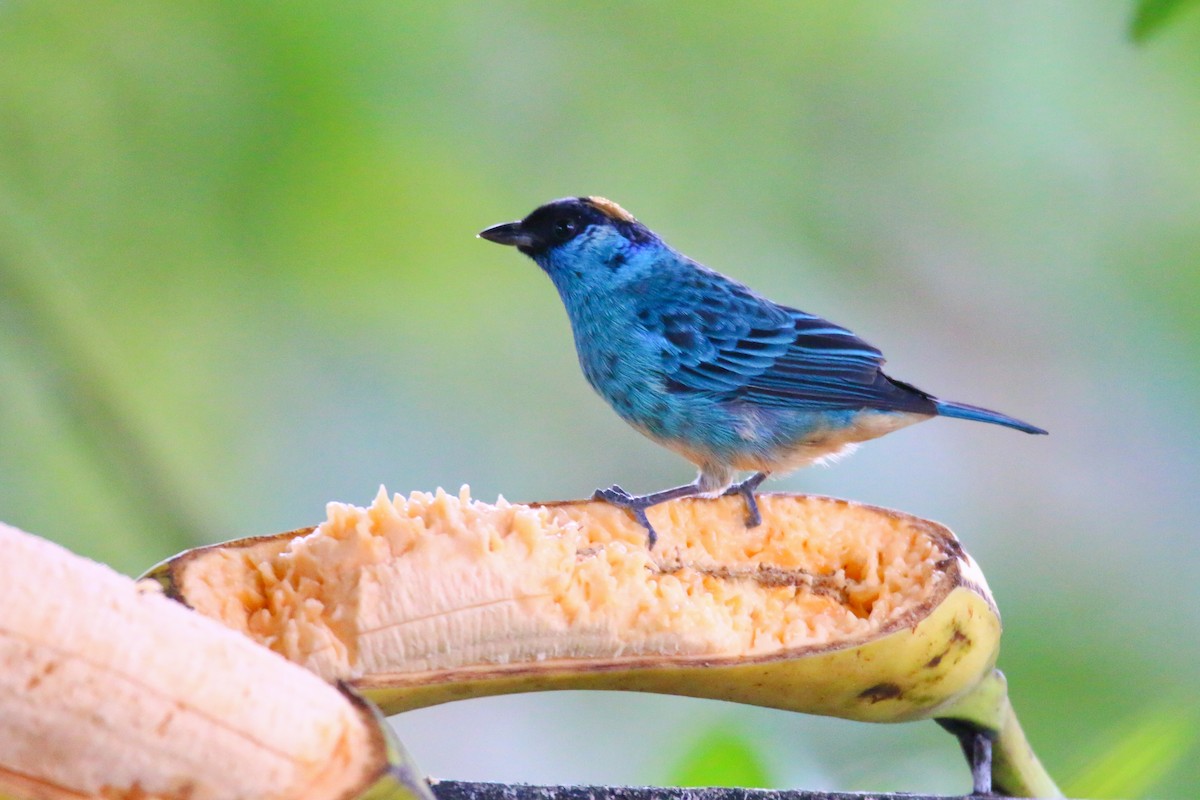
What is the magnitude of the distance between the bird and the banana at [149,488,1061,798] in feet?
1.28

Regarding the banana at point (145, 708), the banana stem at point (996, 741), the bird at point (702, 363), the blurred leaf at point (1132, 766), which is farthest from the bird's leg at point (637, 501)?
the banana at point (145, 708)

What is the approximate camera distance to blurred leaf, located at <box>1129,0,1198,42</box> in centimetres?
109

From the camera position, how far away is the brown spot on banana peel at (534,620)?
1.00 meters

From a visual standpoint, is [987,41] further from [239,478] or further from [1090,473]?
[239,478]

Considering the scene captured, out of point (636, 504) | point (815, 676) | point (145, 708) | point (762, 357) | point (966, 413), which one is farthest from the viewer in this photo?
point (762, 357)

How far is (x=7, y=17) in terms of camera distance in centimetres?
180

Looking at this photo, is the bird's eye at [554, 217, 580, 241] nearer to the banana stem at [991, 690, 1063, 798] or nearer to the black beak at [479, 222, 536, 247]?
the black beak at [479, 222, 536, 247]

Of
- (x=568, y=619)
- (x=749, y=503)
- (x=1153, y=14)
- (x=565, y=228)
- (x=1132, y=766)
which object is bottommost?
(x=1132, y=766)

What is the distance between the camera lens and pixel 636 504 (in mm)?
1332

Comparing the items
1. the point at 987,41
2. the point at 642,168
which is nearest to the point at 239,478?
the point at 642,168

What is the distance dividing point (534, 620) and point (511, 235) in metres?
0.74

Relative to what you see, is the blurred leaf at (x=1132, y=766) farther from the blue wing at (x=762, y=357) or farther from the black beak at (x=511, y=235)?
the black beak at (x=511, y=235)

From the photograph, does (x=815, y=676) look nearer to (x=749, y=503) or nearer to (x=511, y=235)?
(x=749, y=503)

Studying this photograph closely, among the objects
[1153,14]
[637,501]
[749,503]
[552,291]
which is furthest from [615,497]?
[552,291]
